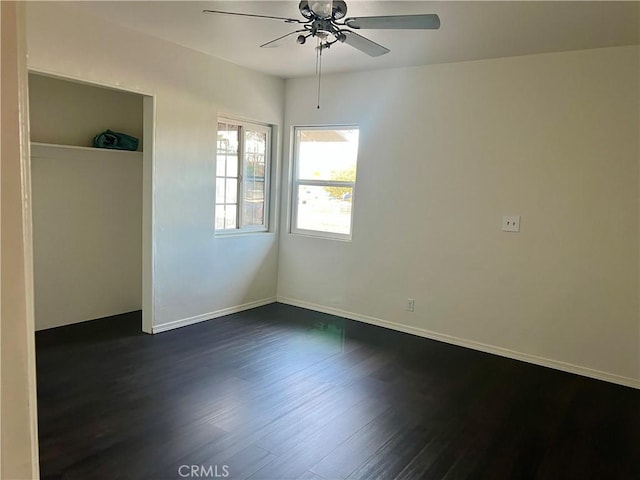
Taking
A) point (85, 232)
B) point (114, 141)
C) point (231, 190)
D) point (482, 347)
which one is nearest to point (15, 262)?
point (482, 347)

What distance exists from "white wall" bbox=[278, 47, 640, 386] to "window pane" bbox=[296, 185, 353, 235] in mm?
186

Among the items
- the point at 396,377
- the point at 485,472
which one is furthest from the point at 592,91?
the point at 485,472

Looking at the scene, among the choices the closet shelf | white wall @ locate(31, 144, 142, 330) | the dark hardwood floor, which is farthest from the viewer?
white wall @ locate(31, 144, 142, 330)

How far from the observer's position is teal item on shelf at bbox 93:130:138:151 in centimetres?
422

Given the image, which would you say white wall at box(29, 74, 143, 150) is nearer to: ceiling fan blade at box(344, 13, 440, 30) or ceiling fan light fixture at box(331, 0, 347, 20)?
ceiling fan light fixture at box(331, 0, 347, 20)

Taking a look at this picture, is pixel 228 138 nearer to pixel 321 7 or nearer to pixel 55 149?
pixel 55 149

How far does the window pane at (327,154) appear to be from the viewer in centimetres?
483

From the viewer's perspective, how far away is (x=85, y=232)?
4.37 m

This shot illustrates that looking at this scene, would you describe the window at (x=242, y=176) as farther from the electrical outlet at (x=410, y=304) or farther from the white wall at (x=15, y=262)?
the white wall at (x=15, y=262)

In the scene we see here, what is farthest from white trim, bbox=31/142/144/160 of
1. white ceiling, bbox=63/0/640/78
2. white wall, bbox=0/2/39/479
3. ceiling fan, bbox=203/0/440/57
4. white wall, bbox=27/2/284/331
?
white wall, bbox=0/2/39/479

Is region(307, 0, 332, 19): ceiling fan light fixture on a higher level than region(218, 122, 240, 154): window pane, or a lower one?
higher

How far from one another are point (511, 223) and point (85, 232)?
153 inches

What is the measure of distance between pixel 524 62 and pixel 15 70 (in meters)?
4.04

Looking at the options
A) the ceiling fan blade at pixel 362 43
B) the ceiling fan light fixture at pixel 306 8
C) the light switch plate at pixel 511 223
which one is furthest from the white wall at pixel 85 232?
the light switch plate at pixel 511 223
